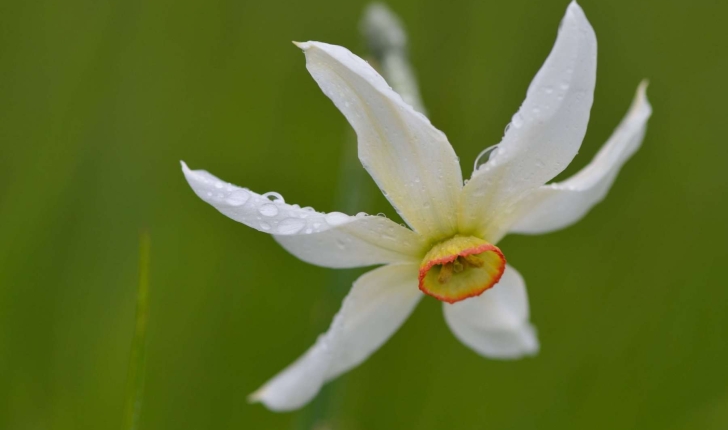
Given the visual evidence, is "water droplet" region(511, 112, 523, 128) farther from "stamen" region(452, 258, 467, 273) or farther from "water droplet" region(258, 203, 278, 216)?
"water droplet" region(258, 203, 278, 216)

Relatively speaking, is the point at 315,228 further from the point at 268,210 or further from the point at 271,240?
the point at 271,240

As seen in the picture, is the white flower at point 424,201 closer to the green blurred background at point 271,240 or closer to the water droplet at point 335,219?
the water droplet at point 335,219

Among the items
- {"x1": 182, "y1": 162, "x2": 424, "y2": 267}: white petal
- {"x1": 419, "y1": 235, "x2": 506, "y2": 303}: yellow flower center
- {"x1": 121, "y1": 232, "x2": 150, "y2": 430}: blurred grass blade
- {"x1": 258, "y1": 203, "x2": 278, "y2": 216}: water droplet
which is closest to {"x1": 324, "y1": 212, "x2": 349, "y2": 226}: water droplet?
{"x1": 182, "y1": 162, "x2": 424, "y2": 267}: white petal

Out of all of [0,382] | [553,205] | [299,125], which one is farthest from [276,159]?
[553,205]

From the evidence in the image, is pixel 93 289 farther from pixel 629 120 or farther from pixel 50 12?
pixel 629 120

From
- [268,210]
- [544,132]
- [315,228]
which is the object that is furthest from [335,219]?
[544,132]

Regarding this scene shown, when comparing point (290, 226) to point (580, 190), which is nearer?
point (290, 226)
